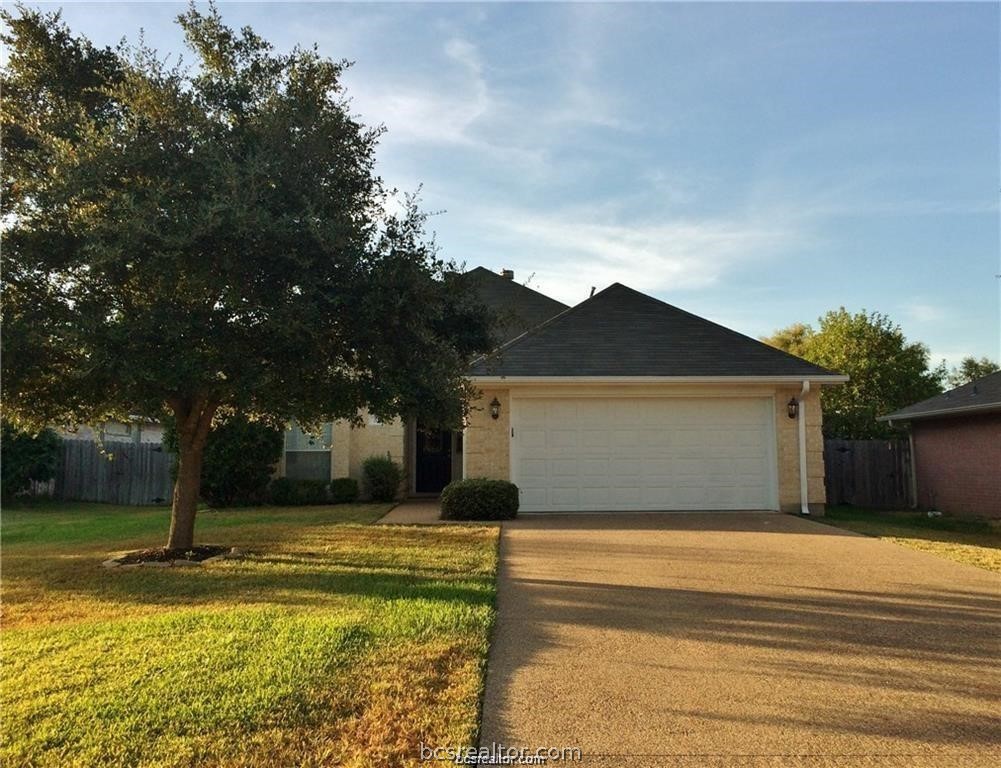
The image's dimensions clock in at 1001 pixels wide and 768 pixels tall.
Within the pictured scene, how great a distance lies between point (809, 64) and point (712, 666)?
859 centimetres

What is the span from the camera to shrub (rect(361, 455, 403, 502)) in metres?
15.7

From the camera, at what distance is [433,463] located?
1772 centimetres

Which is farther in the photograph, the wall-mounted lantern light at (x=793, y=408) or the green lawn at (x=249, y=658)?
the wall-mounted lantern light at (x=793, y=408)

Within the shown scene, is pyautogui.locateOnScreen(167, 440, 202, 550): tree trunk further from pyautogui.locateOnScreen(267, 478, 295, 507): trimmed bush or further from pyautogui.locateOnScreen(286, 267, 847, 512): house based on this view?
pyautogui.locateOnScreen(267, 478, 295, 507): trimmed bush

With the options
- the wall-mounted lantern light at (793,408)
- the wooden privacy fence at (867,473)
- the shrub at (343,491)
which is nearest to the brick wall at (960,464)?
the wooden privacy fence at (867,473)

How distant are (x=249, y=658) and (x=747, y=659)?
127 inches

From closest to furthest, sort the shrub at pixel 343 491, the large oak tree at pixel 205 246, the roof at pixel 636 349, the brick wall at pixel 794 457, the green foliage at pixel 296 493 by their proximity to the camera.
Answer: the large oak tree at pixel 205 246
the roof at pixel 636 349
the brick wall at pixel 794 457
the green foliage at pixel 296 493
the shrub at pixel 343 491

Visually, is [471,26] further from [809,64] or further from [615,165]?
[809,64]

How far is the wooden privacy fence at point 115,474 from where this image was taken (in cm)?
1756

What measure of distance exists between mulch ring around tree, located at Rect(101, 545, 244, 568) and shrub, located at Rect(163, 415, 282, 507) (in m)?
6.49

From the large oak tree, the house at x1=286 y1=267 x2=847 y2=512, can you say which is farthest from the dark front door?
the large oak tree

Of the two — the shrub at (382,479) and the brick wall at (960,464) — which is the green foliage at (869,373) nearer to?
the brick wall at (960,464)

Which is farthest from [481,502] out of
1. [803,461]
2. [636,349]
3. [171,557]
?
[803,461]

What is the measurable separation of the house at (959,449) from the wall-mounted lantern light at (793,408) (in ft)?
13.7
